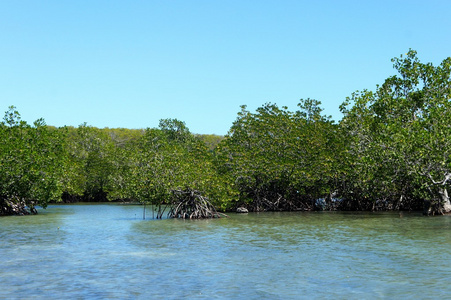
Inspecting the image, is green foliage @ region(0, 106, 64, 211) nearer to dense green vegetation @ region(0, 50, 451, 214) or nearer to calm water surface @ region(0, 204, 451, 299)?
dense green vegetation @ region(0, 50, 451, 214)

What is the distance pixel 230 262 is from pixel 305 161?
1049 inches

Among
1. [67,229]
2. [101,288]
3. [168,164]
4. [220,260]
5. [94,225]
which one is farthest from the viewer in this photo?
[168,164]

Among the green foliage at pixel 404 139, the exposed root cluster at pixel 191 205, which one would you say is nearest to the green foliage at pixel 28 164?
the exposed root cluster at pixel 191 205

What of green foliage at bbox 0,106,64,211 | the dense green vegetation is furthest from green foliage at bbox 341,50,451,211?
green foliage at bbox 0,106,64,211

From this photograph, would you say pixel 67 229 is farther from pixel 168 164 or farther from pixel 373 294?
pixel 373 294

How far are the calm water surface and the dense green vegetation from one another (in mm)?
6888

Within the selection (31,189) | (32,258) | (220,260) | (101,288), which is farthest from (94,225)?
(101,288)

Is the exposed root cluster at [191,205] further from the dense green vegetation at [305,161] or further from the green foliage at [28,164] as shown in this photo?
the green foliage at [28,164]

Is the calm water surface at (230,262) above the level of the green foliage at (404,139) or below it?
below

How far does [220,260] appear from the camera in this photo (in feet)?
55.6

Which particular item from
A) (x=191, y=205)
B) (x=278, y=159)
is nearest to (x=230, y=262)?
(x=191, y=205)

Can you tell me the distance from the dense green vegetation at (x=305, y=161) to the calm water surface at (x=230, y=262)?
689cm

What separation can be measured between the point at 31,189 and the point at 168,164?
41.9ft

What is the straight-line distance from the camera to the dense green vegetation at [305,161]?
33.5 meters
